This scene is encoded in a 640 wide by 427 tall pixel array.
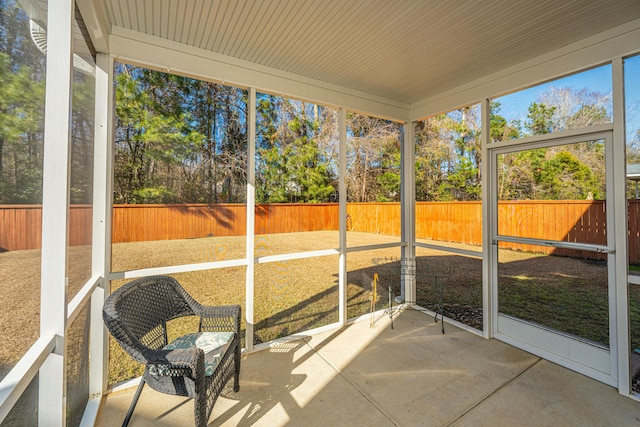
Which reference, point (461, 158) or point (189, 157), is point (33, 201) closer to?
point (189, 157)

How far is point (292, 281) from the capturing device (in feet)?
10.6

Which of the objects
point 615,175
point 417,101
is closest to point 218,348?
point 615,175

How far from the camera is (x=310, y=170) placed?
334cm

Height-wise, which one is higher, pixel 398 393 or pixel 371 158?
pixel 371 158

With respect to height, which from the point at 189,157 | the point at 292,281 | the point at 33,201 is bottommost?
the point at 292,281

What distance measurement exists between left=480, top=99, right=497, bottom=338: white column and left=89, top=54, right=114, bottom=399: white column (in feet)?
12.1

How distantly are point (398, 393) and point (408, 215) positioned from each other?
242 cm

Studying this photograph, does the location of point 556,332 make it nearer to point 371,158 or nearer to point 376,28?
point 371,158

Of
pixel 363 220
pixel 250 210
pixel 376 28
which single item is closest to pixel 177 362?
pixel 250 210

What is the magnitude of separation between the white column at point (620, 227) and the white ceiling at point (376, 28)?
533 mm

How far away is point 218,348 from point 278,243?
129 cm

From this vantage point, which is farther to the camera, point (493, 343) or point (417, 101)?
point (417, 101)

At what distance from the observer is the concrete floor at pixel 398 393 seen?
6.38 ft

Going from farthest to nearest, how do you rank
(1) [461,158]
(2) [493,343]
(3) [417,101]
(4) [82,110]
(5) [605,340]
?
1. (3) [417,101]
2. (1) [461,158]
3. (2) [493,343]
4. (5) [605,340]
5. (4) [82,110]
